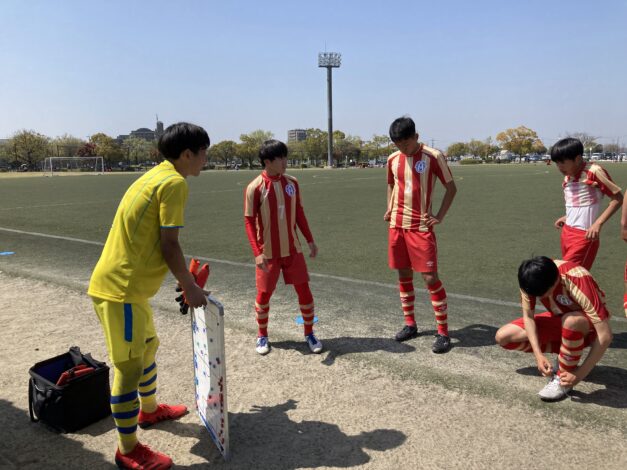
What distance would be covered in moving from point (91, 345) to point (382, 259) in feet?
15.8

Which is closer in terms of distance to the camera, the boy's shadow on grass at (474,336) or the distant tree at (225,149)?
the boy's shadow on grass at (474,336)

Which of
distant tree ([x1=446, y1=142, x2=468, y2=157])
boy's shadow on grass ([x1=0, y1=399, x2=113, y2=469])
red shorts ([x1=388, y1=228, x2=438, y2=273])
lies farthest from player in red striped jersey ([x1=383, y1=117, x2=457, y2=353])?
distant tree ([x1=446, y1=142, x2=468, y2=157])

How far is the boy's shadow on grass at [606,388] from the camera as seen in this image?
3.22 metres

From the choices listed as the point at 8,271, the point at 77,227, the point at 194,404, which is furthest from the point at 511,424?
the point at 77,227

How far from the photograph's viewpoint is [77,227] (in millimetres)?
12117

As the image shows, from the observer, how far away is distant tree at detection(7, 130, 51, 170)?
82.3 metres

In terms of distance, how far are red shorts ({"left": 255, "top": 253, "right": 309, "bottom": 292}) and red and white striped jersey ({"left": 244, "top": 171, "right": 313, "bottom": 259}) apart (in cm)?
6

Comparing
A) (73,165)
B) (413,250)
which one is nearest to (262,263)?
(413,250)

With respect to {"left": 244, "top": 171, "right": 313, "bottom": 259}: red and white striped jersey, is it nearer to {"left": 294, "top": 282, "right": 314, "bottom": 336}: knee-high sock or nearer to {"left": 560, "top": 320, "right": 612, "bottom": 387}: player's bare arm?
{"left": 294, "top": 282, "right": 314, "bottom": 336}: knee-high sock

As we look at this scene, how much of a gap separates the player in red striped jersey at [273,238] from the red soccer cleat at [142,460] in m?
1.53

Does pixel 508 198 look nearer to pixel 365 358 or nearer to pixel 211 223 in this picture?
pixel 211 223

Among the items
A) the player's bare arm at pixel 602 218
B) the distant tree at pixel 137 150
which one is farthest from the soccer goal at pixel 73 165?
the player's bare arm at pixel 602 218

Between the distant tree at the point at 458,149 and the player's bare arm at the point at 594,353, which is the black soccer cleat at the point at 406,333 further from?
the distant tree at the point at 458,149

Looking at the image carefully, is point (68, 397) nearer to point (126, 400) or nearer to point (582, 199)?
point (126, 400)
